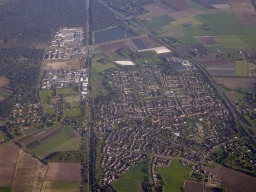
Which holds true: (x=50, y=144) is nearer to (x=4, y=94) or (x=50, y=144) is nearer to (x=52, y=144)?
(x=52, y=144)

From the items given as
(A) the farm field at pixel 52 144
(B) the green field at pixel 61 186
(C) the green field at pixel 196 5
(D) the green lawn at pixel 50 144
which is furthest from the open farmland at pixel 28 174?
(C) the green field at pixel 196 5

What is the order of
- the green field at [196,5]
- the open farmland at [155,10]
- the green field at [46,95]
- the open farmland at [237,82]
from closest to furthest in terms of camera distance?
1. the green field at [46,95]
2. the open farmland at [237,82]
3. the open farmland at [155,10]
4. the green field at [196,5]

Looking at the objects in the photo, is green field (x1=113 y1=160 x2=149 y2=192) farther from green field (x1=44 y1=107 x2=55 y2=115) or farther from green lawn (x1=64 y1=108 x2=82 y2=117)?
green field (x1=44 y1=107 x2=55 y2=115)

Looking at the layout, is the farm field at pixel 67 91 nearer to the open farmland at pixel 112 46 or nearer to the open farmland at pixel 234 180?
the open farmland at pixel 112 46

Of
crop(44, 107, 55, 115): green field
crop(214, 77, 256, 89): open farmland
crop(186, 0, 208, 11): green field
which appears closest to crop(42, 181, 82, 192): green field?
crop(44, 107, 55, 115): green field

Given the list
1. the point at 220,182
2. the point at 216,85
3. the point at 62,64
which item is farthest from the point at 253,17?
the point at 220,182

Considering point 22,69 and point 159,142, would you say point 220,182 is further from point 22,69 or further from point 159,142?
point 22,69

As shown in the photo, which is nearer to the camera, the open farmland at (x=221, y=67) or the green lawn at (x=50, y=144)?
the green lawn at (x=50, y=144)
